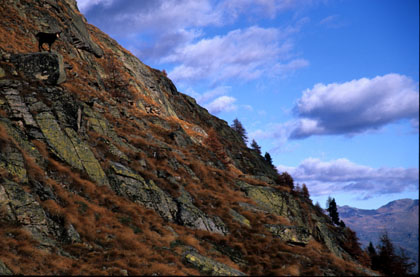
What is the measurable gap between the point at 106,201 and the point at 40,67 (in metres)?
18.2

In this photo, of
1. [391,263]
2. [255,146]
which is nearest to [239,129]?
[255,146]

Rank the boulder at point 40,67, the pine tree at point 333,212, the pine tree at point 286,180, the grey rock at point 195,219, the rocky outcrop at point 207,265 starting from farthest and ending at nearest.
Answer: the pine tree at point 333,212 → the pine tree at point 286,180 → the boulder at point 40,67 → the grey rock at point 195,219 → the rocky outcrop at point 207,265

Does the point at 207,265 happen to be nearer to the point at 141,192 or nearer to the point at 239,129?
the point at 141,192

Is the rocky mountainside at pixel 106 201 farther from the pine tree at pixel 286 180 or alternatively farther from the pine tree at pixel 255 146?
the pine tree at pixel 255 146

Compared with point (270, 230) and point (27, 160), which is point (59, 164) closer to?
point (27, 160)

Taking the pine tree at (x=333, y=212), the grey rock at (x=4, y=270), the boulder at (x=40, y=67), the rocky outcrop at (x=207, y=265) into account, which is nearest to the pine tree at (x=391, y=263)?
the pine tree at (x=333, y=212)

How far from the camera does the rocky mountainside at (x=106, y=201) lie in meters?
15.6

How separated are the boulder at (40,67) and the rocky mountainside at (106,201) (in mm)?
97

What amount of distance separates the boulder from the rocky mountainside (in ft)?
0.32

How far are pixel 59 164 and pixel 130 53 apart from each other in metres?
67.1

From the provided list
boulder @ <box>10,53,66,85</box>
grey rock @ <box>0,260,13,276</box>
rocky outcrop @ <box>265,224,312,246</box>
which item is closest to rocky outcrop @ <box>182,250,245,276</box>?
grey rock @ <box>0,260,13,276</box>

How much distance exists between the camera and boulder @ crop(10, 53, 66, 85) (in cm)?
2875

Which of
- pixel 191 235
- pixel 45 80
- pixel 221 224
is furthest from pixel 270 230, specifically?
pixel 45 80

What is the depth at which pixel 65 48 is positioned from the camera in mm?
49562
